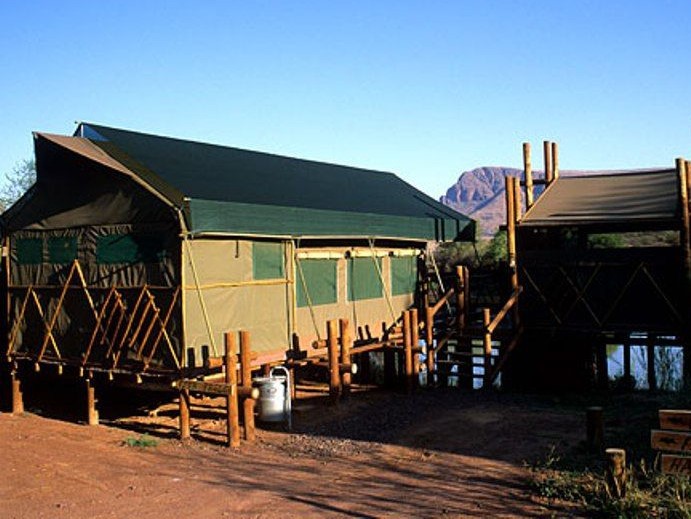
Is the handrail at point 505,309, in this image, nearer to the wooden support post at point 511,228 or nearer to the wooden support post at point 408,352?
the wooden support post at point 511,228

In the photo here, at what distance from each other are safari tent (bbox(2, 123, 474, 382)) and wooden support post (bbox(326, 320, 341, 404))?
0.68 m

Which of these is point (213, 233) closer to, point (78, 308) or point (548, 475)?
point (78, 308)

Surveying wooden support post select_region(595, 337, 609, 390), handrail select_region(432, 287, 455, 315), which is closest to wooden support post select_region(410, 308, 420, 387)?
handrail select_region(432, 287, 455, 315)

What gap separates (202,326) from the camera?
1187 cm

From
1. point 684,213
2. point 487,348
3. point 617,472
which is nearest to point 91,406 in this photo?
point 487,348

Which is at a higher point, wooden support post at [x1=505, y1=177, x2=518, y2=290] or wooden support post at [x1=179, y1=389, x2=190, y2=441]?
wooden support post at [x1=505, y1=177, x2=518, y2=290]

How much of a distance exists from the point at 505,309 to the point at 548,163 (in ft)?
16.0

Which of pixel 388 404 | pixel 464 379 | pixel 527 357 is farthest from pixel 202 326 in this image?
pixel 527 357

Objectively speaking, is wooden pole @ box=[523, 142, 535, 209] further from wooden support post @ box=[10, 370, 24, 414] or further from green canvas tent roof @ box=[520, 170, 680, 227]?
wooden support post @ box=[10, 370, 24, 414]

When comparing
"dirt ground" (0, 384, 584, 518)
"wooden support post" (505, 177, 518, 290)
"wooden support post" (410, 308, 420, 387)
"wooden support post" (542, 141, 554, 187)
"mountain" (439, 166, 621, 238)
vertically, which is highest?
"mountain" (439, 166, 621, 238)

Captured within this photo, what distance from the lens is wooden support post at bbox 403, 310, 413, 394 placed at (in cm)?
1490

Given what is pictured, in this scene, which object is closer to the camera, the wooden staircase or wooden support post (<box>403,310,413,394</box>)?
wooden support post (<box>403,310,413,394</box>)

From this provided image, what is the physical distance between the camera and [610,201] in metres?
16.1

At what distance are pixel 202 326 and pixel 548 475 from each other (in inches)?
243
